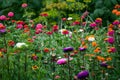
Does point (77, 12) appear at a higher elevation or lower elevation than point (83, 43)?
lower

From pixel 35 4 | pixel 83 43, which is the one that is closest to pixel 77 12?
pixel 35 4

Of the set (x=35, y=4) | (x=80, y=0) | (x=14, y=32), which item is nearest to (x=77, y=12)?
(x=80, y=0)

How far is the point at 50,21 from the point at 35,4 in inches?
19.0

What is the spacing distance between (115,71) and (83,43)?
67 cm

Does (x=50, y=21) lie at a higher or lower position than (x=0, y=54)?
lower

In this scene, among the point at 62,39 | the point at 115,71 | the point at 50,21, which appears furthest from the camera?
the point at 50,21

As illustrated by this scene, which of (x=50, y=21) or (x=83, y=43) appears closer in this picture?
(x=83, y=43)

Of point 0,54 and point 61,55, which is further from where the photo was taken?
point 61,55

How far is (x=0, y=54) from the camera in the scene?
12.7ft

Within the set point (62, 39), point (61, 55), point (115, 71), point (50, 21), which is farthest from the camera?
point (50, 21)

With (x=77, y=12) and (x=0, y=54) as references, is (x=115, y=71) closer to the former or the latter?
(x=0, y=54)

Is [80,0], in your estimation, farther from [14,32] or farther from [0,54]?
[0,54]

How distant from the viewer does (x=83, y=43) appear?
436cm

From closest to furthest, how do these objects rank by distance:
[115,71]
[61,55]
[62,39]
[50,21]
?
[115,71] → [61,55] → [62,39] → [50,21]
